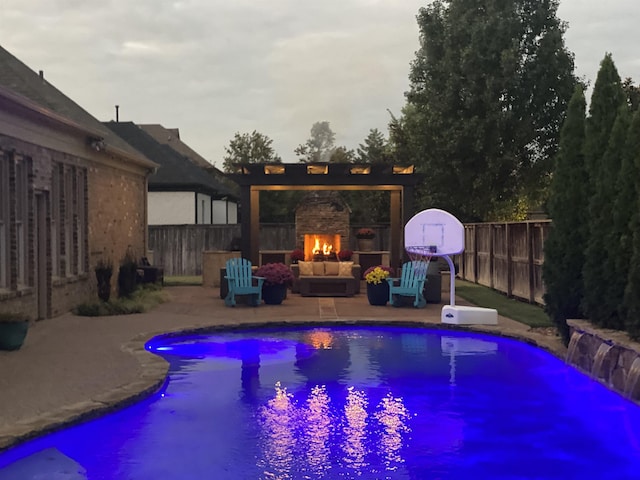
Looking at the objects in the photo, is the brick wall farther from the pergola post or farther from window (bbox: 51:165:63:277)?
the pergola post

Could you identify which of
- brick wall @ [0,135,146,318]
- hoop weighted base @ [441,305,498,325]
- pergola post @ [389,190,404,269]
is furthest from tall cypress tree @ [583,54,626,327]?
pergola post @ [389,190,404,269]

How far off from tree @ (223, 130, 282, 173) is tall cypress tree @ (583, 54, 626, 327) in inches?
1117

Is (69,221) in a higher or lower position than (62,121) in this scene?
lower

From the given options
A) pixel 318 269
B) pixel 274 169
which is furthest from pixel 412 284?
pixel 274 169

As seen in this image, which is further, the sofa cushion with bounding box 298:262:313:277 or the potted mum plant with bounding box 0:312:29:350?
the sofa cushion with bounding box 298:262:313:277

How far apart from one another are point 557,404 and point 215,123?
117ft

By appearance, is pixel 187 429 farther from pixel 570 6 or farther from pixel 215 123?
pixel 215 123

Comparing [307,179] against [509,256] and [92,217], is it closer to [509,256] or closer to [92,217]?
[509,256]

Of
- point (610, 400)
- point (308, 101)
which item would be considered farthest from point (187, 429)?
point (308, 101)

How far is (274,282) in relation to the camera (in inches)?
521

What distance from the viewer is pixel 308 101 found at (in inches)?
2739

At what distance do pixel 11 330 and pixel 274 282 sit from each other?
6076mm

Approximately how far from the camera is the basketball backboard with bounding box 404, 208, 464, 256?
11766mm

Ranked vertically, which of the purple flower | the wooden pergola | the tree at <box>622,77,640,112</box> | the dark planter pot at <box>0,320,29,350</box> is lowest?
the dark planter pot at <box>0,320,29,350</box>
